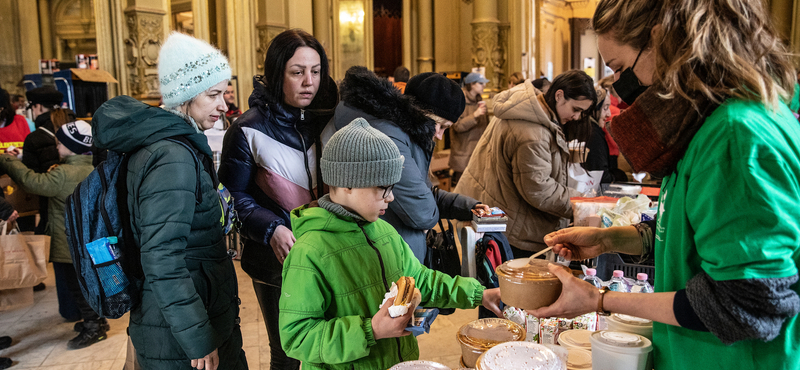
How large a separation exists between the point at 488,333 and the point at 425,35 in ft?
33.6

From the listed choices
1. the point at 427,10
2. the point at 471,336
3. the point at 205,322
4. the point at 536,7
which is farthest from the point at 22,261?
the point at 536,7

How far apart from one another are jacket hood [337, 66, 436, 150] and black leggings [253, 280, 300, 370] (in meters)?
0.76

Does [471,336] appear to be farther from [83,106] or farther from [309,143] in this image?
[83,106]

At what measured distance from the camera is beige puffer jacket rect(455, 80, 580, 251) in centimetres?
307

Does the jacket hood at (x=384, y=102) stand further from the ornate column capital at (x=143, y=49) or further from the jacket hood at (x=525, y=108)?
the ornate column capital at (x=143, y=49)

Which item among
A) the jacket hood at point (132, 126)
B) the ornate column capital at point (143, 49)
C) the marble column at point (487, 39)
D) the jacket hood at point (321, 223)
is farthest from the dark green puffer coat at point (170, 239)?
the marble column at point (487, 39)

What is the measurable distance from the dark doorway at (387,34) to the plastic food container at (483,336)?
11.2m

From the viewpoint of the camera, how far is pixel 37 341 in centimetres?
379

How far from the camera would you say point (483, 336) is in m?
1.68

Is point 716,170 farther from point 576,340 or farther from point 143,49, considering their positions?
point 143,49

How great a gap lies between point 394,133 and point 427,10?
376 inches

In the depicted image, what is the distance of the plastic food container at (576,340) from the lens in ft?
5.45

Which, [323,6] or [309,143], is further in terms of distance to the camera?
[323,6]

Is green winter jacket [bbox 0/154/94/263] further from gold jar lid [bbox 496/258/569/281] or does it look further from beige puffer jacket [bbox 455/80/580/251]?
gold jar lid [bbox 496/258/569/281]
